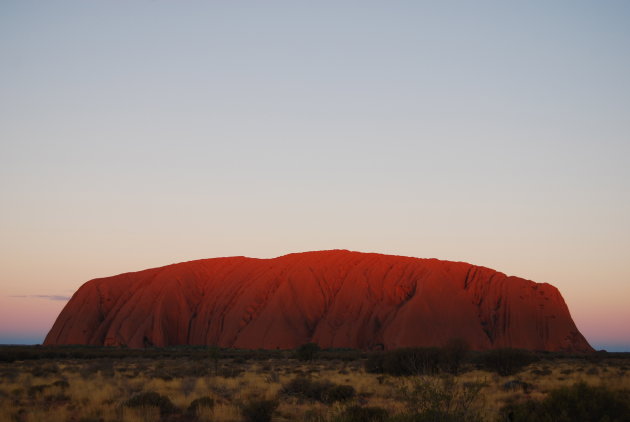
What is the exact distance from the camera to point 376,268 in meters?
71.0

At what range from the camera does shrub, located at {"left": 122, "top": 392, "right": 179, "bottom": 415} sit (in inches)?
553

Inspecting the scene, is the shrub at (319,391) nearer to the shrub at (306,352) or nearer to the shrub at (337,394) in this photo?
the shrub at (337,394)

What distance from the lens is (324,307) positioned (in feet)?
224

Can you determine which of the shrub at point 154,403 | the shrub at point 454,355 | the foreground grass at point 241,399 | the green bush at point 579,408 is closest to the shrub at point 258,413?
the foreground grass at point 241,399

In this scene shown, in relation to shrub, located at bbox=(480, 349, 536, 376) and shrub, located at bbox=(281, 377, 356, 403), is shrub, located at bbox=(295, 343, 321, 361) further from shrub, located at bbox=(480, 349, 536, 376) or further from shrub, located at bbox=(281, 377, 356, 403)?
shrub, located at bbox=(281, 377, 356, 403)

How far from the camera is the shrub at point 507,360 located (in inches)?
1027

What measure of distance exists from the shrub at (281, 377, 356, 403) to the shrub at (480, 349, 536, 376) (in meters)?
11.4

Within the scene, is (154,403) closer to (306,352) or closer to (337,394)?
(337,394)

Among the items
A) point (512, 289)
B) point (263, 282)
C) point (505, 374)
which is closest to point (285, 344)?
point (263, 282)

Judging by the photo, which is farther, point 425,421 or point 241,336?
point 241,336

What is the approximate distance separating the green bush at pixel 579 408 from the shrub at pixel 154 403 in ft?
27.2

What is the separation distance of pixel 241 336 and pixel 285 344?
6.26m

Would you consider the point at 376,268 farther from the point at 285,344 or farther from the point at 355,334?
the point at 285,344

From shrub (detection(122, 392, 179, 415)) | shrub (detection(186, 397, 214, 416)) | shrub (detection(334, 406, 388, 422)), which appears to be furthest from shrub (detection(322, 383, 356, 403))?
shrub (detection(334, 406, 388, 422))
